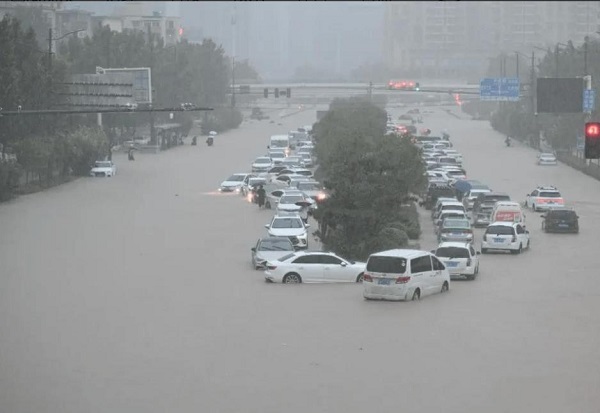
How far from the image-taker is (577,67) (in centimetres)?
10088

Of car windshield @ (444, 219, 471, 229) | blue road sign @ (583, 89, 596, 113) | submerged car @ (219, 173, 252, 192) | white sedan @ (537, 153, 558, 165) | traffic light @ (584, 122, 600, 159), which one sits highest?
traffic light @ (584, 122, 600, 159)

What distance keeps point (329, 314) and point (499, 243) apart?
12.6 m

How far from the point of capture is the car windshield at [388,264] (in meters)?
30.3

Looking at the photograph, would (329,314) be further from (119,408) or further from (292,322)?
(119,408)

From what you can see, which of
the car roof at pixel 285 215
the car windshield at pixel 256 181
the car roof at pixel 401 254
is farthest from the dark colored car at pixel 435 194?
the car roof at pixel 401 254

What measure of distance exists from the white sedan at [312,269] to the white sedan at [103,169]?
3989cm

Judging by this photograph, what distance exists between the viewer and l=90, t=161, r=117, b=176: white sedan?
72.8 m

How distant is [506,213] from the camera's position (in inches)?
1838

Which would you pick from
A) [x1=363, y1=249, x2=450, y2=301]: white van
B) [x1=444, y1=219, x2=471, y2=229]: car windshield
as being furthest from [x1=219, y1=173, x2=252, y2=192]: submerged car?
[x1=363, y1=249, x2=450, y2=301]: white van

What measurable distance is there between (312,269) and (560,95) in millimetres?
47172

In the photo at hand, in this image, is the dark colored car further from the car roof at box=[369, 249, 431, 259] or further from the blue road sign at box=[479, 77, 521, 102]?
the blue road sign at box=[479, 77, 521, 102]

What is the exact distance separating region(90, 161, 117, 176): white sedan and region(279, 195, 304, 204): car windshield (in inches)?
881

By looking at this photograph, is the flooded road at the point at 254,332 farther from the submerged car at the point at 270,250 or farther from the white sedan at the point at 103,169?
the white sedan at the point at 103,169

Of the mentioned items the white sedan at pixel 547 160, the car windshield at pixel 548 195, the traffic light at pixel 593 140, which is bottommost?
the white sedan at pixel 547 160
